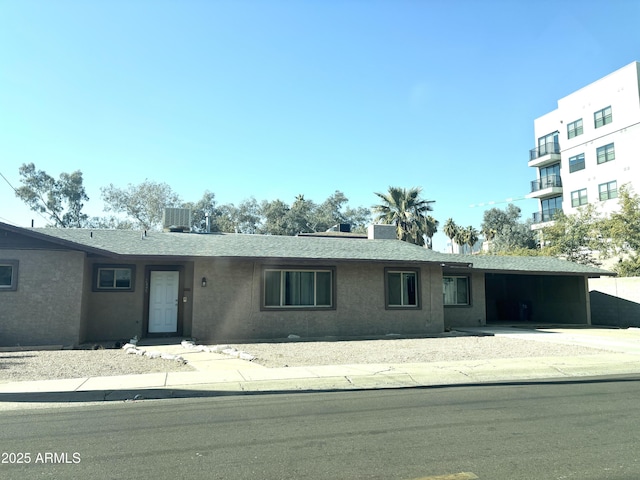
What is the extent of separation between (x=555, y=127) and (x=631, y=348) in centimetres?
3672

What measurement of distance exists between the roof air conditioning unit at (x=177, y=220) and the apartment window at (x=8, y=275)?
7216 mm

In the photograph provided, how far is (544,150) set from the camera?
151ft

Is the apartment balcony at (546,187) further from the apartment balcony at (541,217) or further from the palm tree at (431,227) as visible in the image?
the palm tree at (431,227)

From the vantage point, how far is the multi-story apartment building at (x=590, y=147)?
36.2m

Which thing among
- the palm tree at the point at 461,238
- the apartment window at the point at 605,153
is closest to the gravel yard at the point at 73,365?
the apartment window at the point at 605,153

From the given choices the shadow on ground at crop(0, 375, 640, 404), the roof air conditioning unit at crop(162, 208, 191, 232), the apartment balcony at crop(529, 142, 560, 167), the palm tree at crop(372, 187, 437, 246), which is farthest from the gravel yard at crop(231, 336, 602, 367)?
the apartment balcony at crop(529, 142, 560, 167)

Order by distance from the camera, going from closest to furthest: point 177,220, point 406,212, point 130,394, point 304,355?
point 130,394 → point 304,355 → point 177,220 → point 406,212

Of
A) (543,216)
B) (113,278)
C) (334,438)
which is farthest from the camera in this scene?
(543,216)

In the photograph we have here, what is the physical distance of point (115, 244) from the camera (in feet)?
51.0

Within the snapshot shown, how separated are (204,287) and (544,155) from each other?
133ft

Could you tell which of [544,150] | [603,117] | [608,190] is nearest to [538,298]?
[608,190]

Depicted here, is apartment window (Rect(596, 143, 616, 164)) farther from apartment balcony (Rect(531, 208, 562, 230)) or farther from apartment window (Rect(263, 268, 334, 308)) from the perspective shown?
apartment window (Rect(263, 268, 334, 308))

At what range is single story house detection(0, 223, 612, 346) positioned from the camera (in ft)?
43.9

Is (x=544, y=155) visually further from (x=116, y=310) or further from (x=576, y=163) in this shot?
(x=116, y=310)
